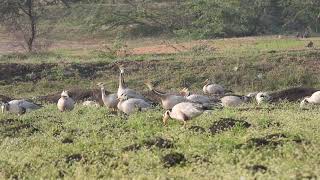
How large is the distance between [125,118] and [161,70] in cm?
1174

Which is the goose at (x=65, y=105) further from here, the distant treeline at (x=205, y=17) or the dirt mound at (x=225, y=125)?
the distant treeline at (x=205, y=17)

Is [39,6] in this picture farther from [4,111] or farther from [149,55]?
[4,111]

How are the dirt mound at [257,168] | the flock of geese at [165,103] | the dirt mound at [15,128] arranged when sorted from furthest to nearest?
the dirt mound at [15,128] < the flock of geese at [165,103] < the dirt mound at [257,168]

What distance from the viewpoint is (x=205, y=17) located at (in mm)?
37344

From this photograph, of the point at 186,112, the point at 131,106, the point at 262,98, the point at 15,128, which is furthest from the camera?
the point at 262,98

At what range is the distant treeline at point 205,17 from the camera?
120 feet

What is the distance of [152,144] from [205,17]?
91.9 feet

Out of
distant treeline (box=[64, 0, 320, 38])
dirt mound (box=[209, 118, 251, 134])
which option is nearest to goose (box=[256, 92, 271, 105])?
dirt mound (box=[209, 118, 251, 134])

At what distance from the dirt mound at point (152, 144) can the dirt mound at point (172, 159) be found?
717 millimetres

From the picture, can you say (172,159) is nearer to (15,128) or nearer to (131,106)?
(15,128)

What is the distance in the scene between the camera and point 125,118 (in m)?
12.6

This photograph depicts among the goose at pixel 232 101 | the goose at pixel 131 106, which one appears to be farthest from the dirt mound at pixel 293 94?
the goose at pixel 131 106

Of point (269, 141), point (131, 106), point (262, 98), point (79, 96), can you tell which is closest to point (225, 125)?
point (269, 141)

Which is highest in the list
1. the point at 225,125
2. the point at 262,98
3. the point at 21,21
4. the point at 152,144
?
the point at 152,144
